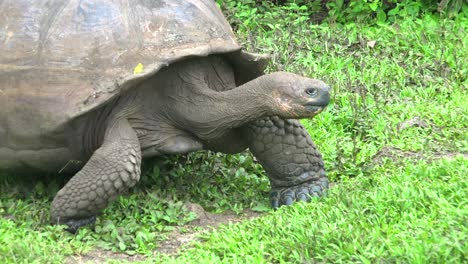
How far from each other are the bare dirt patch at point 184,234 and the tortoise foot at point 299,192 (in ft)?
0.50

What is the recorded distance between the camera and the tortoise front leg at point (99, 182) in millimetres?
4852

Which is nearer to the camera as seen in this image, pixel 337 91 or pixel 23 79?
pixel 23 79

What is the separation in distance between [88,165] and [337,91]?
2.59 m

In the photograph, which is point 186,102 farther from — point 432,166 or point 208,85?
point 432,166

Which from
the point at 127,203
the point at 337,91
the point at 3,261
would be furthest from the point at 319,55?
the point at 3,261

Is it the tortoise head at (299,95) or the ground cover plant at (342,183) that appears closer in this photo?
the ground cover plant at (342,183)

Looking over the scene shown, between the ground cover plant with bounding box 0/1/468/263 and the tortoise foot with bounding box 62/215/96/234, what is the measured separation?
0.25 feet

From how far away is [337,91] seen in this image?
6.91m

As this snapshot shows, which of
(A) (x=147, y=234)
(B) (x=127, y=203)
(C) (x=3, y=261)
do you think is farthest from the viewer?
(B) (x=127, y=203)

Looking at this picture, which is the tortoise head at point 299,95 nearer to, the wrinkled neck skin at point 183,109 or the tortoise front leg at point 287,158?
the wrinkled neck skin at point 183,109

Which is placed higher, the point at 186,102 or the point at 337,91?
the point at 186,102

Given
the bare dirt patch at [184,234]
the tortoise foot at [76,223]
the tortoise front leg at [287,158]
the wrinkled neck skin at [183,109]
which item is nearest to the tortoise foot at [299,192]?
the tortoise front leg at [287,158]

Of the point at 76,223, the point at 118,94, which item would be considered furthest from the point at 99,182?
the point at 118,94

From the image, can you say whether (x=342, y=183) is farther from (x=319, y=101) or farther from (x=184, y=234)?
(x=184, y=234)
